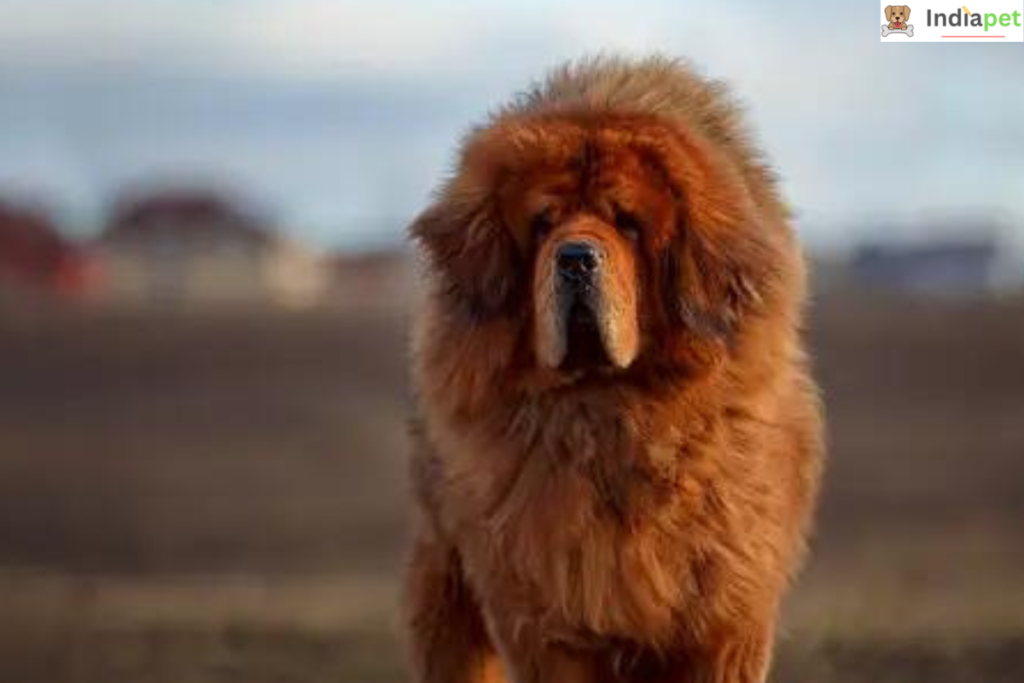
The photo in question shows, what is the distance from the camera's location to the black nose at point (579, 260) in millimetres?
5219

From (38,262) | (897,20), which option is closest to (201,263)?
(38,262)

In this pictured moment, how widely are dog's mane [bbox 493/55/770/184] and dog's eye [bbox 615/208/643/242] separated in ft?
1.16

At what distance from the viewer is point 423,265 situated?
5.88 metres

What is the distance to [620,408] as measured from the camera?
17.9 ft

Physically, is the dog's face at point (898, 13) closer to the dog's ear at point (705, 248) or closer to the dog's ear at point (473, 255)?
the dog's ear at point (705, 248)

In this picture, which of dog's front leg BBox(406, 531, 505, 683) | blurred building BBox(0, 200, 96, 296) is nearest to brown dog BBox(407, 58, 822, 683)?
dog's front leg BBox(406, 531, 505, 683)

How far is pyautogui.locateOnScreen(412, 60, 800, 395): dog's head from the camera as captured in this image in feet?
17.5

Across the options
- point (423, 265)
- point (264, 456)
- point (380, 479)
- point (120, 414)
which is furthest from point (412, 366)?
point (120, 414)

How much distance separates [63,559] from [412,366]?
26.5 ft

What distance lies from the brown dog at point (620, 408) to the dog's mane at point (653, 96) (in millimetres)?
99

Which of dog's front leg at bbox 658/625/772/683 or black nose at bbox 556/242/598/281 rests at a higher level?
black nose at bbox 556/242/598/281

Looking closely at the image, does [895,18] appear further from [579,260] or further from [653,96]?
[579,260]

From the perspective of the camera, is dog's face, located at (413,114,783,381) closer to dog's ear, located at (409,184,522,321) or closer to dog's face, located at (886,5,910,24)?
dog's ear, located at (409,184,522,321)

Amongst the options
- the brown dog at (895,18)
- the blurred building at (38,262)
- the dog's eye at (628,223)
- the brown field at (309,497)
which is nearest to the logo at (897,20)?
the brown dog at (895,18)
